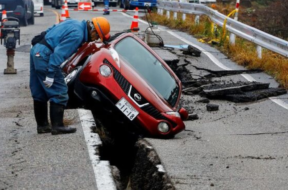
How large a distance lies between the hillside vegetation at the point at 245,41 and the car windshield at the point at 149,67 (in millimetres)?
3708

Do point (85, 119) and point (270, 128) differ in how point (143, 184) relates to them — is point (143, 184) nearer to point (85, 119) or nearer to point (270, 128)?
point (85, 119)

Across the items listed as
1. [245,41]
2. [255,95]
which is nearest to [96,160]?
[255,95]

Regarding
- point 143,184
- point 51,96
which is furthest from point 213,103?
point 143,184

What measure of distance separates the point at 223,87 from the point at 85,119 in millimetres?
3420

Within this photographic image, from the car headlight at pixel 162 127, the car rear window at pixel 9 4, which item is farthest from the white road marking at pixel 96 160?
the car rear window at pixel 9 4

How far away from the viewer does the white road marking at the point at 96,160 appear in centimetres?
546

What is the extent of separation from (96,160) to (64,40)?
1.68 m

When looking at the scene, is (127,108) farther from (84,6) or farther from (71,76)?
(84,6)

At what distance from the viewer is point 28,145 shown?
6.91 metres

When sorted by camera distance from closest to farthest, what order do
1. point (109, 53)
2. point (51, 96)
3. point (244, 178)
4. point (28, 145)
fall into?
point (244, 178) → point (28, 145) → point (51, 96) → point (109, 53)

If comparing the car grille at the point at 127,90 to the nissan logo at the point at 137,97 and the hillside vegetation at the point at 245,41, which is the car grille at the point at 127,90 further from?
the hillside vegetation at the point at 245,41

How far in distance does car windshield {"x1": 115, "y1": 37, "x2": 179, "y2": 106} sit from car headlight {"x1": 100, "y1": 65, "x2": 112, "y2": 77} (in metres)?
0.45

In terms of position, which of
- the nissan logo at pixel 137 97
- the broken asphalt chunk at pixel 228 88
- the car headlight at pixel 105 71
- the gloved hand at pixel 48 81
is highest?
the car headlight at pixel 105 71

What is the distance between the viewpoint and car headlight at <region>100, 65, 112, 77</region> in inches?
302
